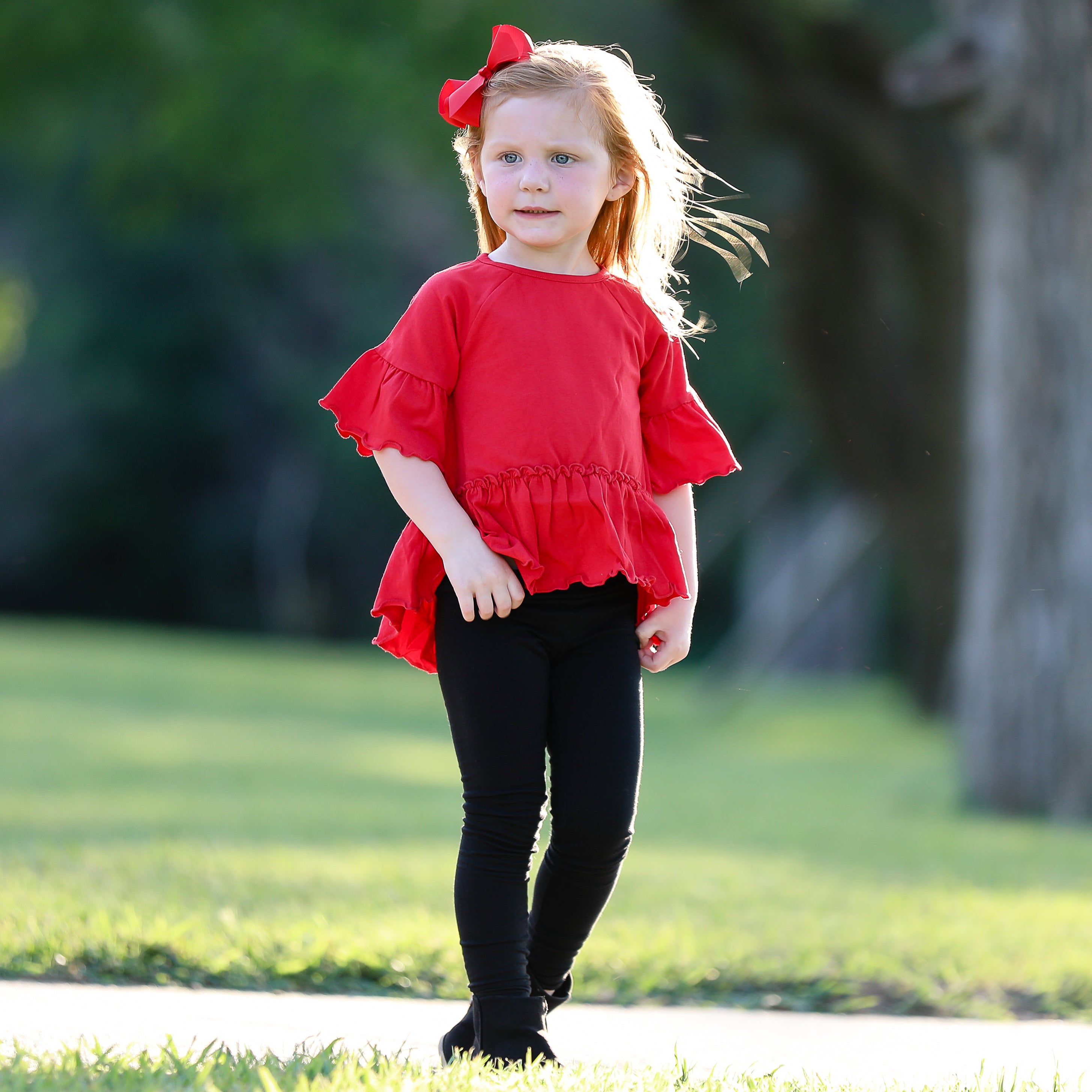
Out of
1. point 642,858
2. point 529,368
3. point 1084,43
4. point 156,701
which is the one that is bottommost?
point 156,701

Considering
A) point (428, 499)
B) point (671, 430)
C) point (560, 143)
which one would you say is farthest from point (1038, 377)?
point (428, 499)

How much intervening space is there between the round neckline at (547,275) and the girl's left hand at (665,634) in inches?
23.5

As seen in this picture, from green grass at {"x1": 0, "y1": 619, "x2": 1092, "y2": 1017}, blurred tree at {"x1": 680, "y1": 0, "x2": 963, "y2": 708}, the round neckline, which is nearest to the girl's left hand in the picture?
the round neckline

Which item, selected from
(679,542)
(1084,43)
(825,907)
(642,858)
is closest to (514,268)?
(679,542)

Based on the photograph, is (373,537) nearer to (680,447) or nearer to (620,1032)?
(620,1032)

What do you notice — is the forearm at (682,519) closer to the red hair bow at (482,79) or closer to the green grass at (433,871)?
the red hair bow at (482,79)

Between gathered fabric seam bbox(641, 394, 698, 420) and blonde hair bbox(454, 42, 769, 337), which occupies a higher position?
blonde hair bbox(454, 42, 769, 337)

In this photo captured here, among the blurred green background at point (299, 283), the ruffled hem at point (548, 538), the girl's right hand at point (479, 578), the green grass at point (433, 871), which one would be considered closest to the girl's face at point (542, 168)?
the ruffled hem at point (548, 538)

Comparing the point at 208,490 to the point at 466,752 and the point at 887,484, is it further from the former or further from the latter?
the point at 466,752

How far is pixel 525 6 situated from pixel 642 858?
Answer: 865 centimetres

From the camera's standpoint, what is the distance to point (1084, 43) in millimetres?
7160

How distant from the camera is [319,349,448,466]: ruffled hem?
8.18 ft

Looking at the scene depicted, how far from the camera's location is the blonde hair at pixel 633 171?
8.57ft

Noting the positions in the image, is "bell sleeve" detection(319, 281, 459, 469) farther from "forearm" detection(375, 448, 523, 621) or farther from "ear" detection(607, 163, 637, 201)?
"ear" detection(607, 163, 637, 201)
